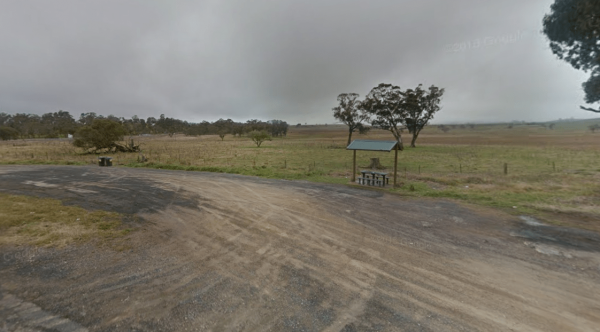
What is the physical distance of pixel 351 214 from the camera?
342 inches

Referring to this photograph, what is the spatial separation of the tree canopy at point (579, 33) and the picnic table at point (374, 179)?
1070 cm

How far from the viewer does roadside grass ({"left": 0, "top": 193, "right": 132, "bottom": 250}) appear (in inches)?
249

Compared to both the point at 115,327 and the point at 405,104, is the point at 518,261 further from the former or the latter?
the point at 405,104

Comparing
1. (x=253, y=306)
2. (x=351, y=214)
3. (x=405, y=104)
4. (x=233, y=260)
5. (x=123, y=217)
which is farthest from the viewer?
(x=405, y=104)

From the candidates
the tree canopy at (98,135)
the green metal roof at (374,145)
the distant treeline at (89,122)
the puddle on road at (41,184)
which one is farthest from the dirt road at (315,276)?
the distant treeline at (89,122)

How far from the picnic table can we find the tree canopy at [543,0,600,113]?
10696 mm

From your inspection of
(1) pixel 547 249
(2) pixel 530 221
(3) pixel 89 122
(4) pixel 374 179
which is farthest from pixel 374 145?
(3) pixel 89 122

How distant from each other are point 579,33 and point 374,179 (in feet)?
39.0

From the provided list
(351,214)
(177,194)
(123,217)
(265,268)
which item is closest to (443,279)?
(265,268)

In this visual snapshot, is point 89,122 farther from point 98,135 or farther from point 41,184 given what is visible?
point 41,184

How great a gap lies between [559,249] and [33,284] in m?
11.0

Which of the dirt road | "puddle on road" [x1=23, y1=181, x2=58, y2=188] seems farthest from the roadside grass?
"puddle on road" [x1=23, y1=181, x2=58, y2=188]

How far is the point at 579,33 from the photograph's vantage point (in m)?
12.2

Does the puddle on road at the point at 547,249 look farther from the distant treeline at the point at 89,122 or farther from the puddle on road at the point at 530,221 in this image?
the distant treeline at the point at 89,122
